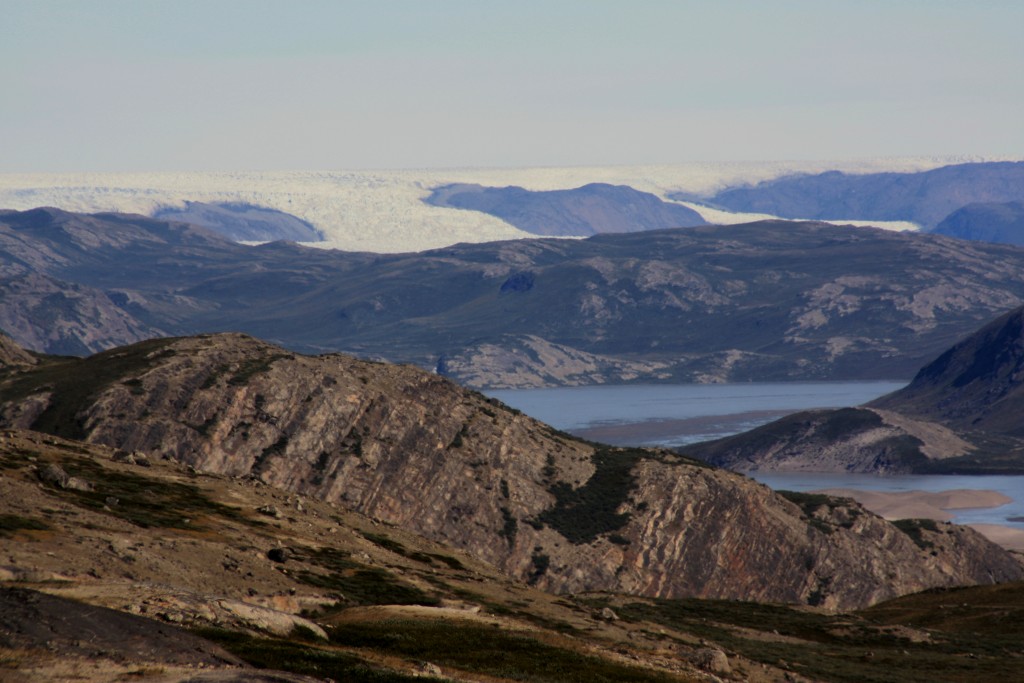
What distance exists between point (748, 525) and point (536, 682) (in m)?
128

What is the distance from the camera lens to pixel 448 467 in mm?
175000

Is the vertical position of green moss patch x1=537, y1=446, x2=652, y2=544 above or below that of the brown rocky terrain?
below

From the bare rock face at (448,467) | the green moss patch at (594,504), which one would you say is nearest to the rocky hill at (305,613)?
the green moss patch at (594,504)

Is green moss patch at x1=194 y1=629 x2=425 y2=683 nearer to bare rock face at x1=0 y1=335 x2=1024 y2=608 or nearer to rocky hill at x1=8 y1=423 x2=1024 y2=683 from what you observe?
rocky hill at x1=8 y1=423 x2=1024 y2=683

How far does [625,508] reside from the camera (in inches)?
7003

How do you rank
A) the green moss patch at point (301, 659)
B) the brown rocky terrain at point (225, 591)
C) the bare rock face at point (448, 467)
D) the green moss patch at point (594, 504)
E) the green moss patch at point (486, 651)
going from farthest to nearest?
the green moss patch at point (594, 504) → the bare rock face at point (448, 467) → the green moss patch at point (486, 651) → the green moss patch at point (301, 659) → the brown rocky terrain at point (225, 591)

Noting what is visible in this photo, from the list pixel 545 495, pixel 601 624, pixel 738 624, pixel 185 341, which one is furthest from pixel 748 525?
pixel 601 624

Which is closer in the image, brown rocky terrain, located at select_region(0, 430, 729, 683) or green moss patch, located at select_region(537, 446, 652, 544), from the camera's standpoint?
brown rocky terrain, located at select_region(0, 430, 729, 683)

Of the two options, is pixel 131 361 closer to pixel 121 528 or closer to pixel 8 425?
pixel 8 425

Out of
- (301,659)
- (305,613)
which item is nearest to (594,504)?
(305,613)

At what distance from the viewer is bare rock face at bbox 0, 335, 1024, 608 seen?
163m

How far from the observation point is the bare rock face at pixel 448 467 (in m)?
163

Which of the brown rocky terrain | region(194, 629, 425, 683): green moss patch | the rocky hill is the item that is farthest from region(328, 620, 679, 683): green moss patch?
region(194, 629, 425, 683): green moss patch

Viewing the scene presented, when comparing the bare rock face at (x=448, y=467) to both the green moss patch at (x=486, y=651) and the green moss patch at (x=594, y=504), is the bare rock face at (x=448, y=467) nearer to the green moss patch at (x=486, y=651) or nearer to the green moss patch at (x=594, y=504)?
the green moss patch at (x=594, y=504)
